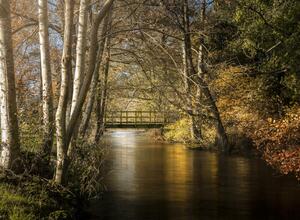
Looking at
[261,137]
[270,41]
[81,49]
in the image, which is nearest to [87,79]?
[81,49]

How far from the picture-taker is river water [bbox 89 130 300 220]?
36.0ft

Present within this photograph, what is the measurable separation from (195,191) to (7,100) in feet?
21.3

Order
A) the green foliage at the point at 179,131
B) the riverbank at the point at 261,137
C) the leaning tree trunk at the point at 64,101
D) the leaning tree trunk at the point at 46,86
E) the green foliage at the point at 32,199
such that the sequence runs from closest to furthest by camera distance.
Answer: the green foliage at the point at 32,199 → the leaning tree trunk at the point at 64,101 → the leaning tree trunk at the point at 46,86 → the riverbank at the point at 261,137 → the green foliage at the point at 179,131

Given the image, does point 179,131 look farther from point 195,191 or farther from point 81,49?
point 81,49

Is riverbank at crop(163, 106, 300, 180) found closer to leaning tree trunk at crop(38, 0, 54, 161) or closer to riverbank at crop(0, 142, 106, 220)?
riverbank at crop(0, 142, 106, 220)

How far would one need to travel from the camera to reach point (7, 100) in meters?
9.17

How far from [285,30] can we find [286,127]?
397cm

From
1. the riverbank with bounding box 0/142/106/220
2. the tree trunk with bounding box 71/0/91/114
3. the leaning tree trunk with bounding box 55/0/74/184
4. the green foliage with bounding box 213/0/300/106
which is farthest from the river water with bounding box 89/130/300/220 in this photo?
the green foliage with bounding box 213/0/300/106

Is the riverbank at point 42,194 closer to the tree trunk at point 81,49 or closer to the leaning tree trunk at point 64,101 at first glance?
the leaning tree trunk at point 64,101

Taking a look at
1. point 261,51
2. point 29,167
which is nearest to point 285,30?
point 261,51

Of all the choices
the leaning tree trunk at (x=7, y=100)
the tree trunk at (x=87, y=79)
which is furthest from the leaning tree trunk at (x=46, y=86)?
the leaning tree trunk at (x=7, y=100)

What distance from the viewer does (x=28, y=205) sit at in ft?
27.0

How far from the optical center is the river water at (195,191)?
432 inches

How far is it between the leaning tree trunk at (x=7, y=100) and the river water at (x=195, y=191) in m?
2.40
